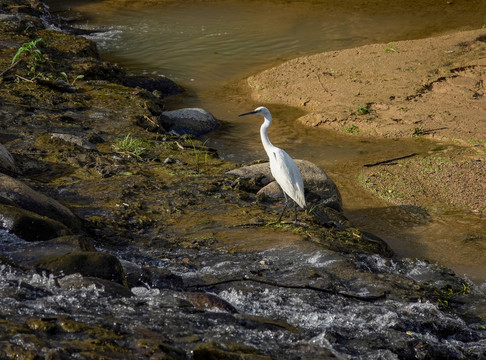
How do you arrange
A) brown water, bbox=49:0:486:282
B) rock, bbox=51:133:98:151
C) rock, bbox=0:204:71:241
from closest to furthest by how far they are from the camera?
1. rock, bbox=0:204:71:241
2. brown water, bbox=49:0:486:282
3. rock, bbox=51:133:98:151

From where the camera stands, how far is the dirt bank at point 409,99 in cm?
841

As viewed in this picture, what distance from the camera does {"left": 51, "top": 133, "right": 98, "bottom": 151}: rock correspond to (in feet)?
25.7

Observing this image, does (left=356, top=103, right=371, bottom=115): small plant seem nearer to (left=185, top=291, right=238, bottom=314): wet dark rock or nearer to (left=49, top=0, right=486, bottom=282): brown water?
(left=49, top=0, right=486, bottom=282): brown water

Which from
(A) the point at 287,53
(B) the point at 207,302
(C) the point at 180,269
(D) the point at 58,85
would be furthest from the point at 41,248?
(A) the point at 287,53

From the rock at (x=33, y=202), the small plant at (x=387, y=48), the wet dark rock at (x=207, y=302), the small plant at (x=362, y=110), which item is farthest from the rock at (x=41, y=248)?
the small plant at (x=387, y=48)


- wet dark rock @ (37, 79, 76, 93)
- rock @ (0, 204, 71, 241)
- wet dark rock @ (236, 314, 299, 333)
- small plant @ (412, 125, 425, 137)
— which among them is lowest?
small plant @ (412, 125, 425, 137)

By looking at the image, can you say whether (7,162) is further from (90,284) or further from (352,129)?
(352,129)

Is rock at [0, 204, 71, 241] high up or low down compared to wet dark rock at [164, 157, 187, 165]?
up

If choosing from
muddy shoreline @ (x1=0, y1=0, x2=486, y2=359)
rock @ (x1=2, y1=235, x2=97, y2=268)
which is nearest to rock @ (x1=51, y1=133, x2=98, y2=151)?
muddy shoreline @ (x1=0, y1=0, x2=486, y2=359)

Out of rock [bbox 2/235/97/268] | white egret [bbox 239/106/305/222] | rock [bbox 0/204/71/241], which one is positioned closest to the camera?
rock [bbox 2/235/97/268]

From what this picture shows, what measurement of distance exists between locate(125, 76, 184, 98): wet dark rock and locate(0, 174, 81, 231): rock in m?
6.82

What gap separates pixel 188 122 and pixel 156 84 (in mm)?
2452

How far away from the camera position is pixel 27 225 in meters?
4.96

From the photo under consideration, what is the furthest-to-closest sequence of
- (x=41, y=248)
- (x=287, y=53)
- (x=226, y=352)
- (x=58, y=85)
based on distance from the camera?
(x=287, y=53), (x=58, y=85), (x=41, y=248), (x=226, y=352)
